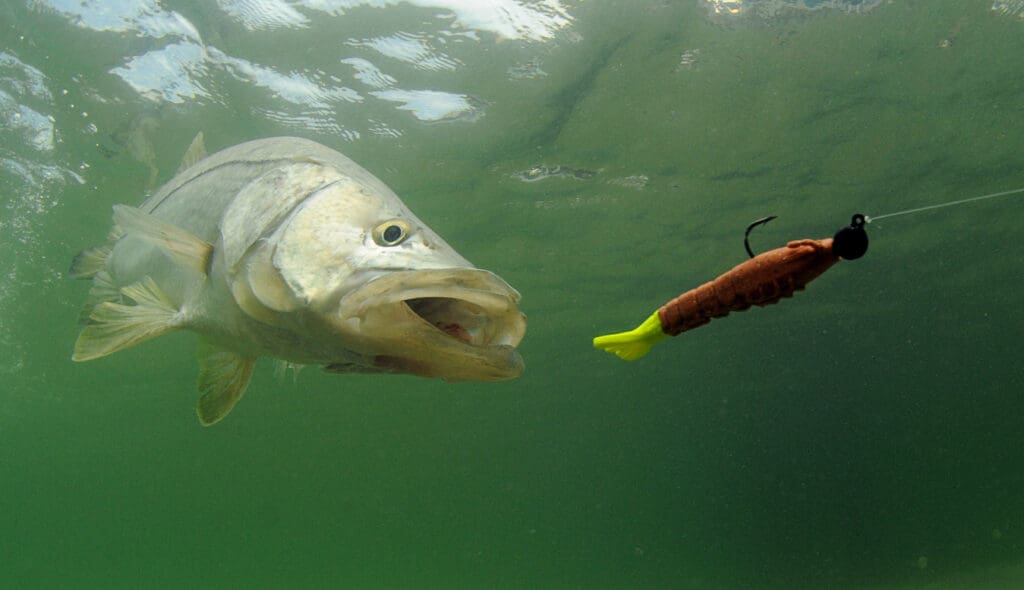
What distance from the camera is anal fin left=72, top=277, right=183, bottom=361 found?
367 cm

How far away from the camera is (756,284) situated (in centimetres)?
198

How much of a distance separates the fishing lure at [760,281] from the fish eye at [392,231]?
1074 millimetres

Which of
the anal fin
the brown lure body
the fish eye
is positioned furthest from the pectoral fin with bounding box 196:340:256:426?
the brown lure body

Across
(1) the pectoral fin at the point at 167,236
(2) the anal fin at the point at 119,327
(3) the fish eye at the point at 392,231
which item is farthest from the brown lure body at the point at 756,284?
(2) the anal fin at the point at 119,327

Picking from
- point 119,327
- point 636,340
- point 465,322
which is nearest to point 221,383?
point 119,327

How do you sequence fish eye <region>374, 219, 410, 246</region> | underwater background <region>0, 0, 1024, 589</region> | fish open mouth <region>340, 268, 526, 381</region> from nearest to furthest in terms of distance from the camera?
fish open mouth <region>340, 268, 526, 381</region>
fish eye <region>374, 219, 410, 246</region>
underwater background <region>0, 0, 1024, 589</region>

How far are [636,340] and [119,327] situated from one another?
10.7 ft

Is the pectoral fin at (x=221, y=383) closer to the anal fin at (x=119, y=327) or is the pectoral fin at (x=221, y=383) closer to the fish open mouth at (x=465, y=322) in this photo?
the anal fin at (x=119, y=327)

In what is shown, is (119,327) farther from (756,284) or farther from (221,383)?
(756,284)

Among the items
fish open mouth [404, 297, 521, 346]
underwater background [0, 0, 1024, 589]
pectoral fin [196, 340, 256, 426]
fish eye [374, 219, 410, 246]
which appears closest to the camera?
fish open mouth [404, 297, 521, 346]

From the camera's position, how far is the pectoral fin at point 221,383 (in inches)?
157

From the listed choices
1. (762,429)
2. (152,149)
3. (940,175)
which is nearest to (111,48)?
(152,149)

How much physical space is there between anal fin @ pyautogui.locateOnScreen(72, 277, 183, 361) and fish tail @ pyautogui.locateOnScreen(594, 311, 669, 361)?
2.90 meters

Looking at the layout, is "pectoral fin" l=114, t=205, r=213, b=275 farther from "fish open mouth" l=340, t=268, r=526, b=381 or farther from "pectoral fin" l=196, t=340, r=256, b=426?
"fish open mouth" l=340, t=268, r=526, b=381
